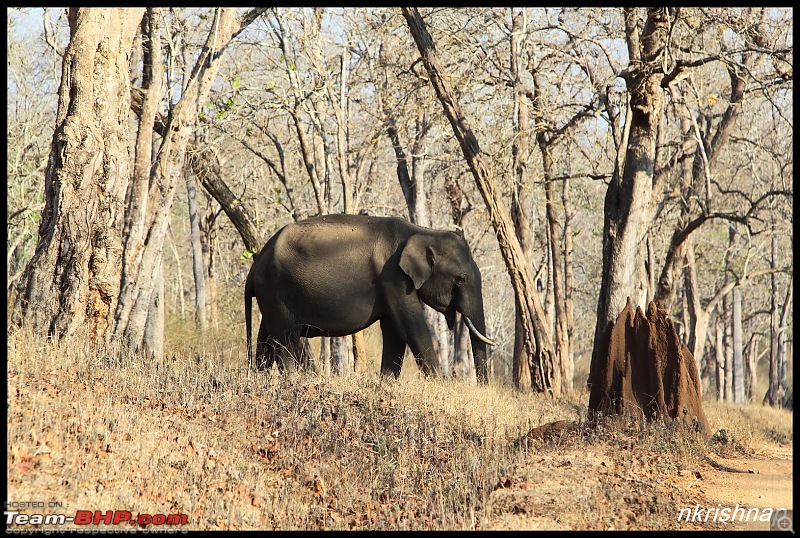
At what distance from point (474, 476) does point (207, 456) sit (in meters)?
2.36

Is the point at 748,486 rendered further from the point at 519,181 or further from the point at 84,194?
the point at 519,181

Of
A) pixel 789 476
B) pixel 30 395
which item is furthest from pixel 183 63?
pixel 789 476

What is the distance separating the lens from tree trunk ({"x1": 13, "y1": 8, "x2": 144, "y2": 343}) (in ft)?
30.6

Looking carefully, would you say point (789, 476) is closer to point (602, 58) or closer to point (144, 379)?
point (144, 379)

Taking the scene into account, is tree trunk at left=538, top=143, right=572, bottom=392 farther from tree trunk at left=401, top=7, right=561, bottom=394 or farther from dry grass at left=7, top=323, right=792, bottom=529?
dry grass at left=7, top=323, right=792, bottom=529

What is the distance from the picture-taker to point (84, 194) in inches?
375

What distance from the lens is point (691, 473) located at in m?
8.57

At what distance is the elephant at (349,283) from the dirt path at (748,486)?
419cm

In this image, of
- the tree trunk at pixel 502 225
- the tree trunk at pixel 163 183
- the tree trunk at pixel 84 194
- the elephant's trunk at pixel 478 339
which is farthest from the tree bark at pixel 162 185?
the elephant's trunk at pixel 478 339

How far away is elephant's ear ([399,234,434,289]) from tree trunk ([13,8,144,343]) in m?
4.06

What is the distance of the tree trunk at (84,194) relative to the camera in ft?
30.6

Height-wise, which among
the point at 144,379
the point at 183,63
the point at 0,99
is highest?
the point at 183,63

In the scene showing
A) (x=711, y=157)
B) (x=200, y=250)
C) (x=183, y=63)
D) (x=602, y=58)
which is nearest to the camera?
(x=183, y=63)

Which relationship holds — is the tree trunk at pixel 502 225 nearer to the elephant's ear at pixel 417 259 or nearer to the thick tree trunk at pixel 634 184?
the thick tree trunk at pixel 634 184
